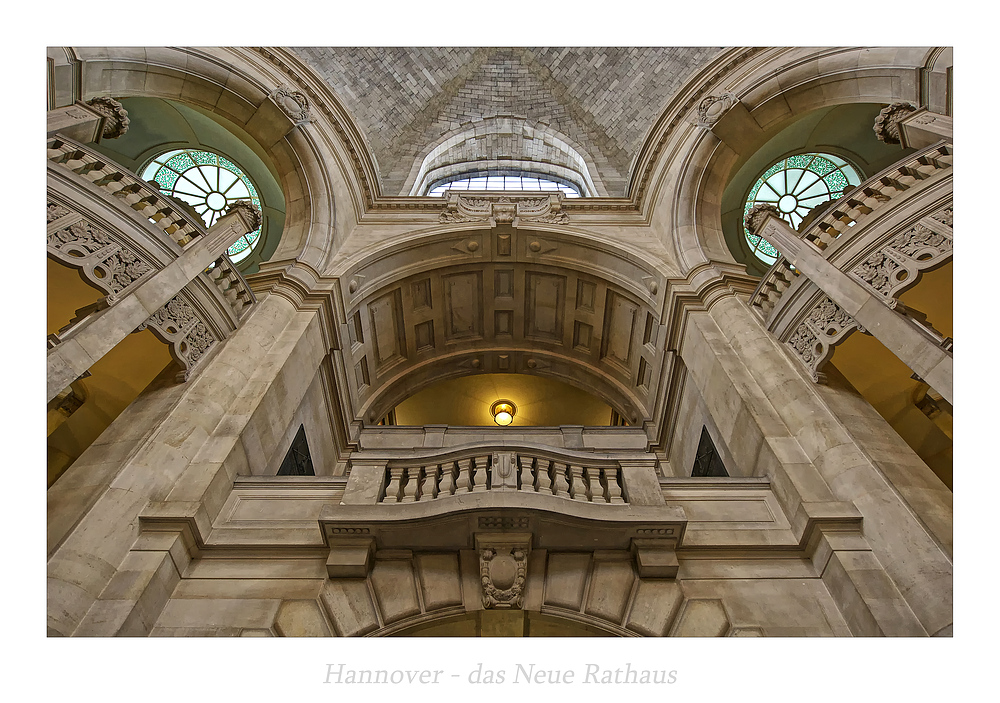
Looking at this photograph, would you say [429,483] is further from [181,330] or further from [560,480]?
[181,330]

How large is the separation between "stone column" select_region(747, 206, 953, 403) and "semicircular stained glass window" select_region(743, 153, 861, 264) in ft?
13.8

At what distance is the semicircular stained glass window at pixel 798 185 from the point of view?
40.1 feet

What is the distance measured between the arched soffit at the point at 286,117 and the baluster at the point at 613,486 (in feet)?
18.9

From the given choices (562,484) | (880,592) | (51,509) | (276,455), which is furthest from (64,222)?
(880,592)

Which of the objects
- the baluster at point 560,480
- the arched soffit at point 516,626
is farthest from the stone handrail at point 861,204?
the arched soffit at point 516,626

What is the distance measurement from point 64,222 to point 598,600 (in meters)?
6.49

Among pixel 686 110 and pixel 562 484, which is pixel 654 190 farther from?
pixel 562 484

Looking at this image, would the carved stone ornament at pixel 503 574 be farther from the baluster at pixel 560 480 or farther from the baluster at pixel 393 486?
the baluster at pixel 393 486

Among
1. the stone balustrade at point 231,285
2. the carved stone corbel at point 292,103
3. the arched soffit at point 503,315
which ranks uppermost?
the carved stone corbel at point 292,103

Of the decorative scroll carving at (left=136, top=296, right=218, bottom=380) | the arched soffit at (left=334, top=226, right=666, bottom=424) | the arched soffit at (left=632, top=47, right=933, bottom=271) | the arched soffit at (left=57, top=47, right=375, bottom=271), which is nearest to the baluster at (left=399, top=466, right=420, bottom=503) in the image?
the decorative scroll carving at (left=136, top=296, right=218, bottom=380)

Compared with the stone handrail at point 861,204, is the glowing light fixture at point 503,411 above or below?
above

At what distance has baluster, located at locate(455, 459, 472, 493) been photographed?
6.44 m

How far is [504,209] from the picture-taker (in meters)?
12.1

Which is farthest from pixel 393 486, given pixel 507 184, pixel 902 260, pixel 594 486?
pixel 507 184
